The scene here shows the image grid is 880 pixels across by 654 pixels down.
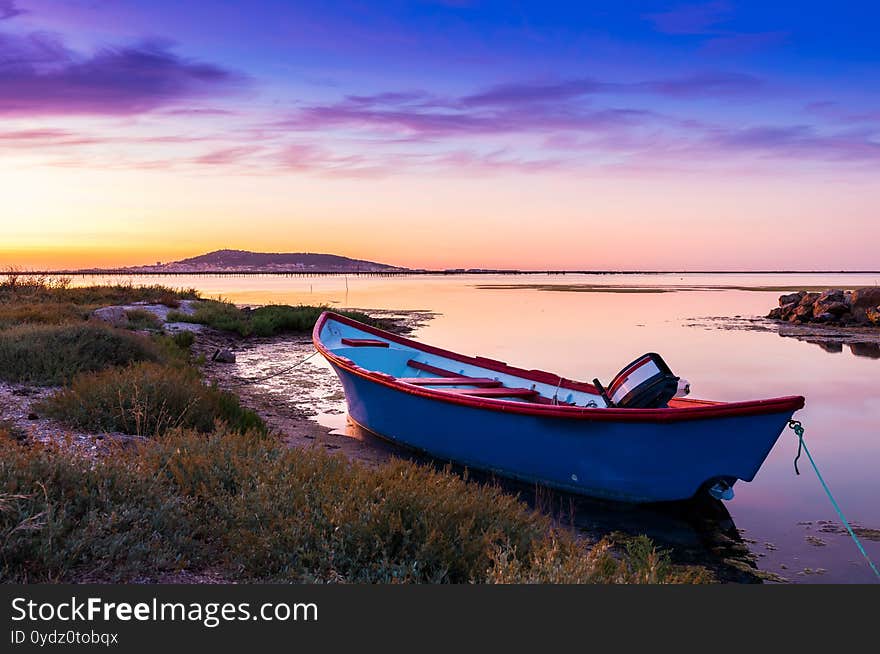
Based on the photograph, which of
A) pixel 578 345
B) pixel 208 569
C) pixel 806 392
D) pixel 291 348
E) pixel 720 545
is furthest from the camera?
pixel 578 345

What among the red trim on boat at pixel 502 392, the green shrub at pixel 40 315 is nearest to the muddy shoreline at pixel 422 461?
the red trim on boat at pixel 502 392

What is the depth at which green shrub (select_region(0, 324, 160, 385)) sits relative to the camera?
996cm

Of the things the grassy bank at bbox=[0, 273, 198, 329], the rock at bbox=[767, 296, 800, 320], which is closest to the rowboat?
the grassy bank at bbox=[0, 273, 198, 329]

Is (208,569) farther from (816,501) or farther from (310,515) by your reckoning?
(816,501)

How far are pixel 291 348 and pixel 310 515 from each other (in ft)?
60.3

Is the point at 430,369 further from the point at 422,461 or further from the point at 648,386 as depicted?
the point at 648,386

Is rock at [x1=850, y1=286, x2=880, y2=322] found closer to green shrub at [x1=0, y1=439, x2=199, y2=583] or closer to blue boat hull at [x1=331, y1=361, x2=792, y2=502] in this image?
blue boat hull at [x1=331, y1=361, x2=792, y2=502]

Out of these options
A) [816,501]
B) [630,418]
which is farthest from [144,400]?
[816,501]

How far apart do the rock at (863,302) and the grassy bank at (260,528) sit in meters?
31.1

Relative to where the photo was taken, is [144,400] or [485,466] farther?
[485,466]

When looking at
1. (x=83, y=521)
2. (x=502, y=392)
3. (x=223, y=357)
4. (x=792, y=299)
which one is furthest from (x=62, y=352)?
(x=792, y=299)

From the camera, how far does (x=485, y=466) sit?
9.38 meters

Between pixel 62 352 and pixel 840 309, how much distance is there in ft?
108

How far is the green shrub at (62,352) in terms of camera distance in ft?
32.7
